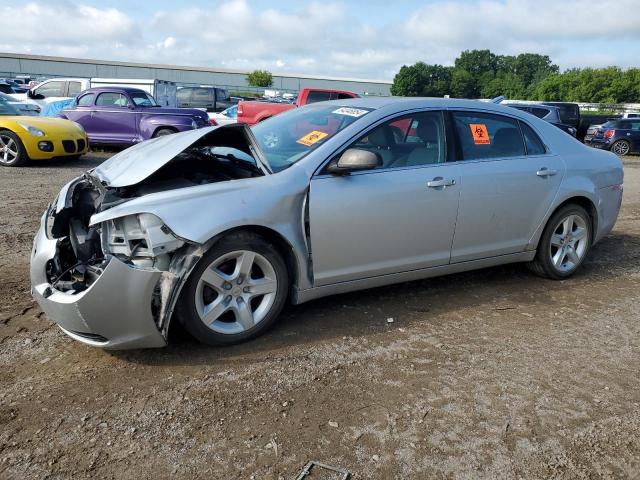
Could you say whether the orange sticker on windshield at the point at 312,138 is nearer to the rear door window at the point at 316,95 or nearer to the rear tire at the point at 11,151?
the rear tire at the point at 11,151

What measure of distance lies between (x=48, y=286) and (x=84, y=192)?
31.4 inches

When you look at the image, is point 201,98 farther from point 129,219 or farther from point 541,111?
point 129,219

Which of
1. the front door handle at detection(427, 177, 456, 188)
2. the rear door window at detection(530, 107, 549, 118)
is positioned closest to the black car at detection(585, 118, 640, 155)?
the rear door window at detection(530, 107, 549, 118)

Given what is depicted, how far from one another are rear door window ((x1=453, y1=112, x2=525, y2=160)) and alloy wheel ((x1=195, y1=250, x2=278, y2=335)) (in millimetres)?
1894

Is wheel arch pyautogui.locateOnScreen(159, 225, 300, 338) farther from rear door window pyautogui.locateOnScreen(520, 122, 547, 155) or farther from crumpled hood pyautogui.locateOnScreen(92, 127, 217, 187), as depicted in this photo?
rear door window pyautogui.locateOnScreen(520, 122, 547, 155)

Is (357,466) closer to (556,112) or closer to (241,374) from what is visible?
(241,374)

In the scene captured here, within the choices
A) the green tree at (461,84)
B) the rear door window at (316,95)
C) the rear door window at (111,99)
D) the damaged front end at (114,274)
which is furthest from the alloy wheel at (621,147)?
the green tree at (461,84)

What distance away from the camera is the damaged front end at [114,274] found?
309cm

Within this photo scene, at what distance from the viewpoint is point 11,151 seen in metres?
10.5

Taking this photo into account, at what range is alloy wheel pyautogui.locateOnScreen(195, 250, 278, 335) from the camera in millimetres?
3379

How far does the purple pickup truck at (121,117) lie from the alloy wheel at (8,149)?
3.21 m

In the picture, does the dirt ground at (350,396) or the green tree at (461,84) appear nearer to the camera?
the dirt ground at (350,396)

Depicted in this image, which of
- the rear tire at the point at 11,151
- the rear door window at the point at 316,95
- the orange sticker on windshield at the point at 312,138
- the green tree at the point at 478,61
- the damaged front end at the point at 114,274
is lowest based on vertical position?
the rear tire at the point at 11,151

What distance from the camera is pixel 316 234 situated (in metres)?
3.64
